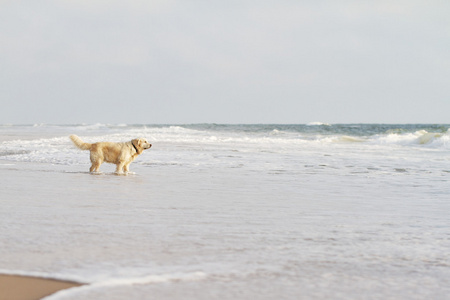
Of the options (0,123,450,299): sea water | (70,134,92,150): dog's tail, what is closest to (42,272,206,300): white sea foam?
(0,123,450,299): sea water

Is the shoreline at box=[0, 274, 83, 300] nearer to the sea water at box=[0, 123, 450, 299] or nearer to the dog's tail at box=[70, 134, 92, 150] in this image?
the sea water at box=[0, 123, 450, 299]

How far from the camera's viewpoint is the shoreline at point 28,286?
89.0 inches

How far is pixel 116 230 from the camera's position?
3.73 m

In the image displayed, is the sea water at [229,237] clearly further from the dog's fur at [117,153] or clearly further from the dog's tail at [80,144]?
the dog's tail at [80,144]

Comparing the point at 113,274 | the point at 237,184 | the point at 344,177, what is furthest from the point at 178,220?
the point at 344,177

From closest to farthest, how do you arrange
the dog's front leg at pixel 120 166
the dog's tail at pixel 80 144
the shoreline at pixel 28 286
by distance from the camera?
the shoreline at pixel 28 286, the dog's front leg at pixel 120 166, the dog's tail at pixel 80 144

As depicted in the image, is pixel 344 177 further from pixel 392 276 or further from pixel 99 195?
pixel 392 276

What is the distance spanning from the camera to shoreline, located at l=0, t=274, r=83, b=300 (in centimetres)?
226

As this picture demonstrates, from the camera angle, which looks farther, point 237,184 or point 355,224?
point 237,184

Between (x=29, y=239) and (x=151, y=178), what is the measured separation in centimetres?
434

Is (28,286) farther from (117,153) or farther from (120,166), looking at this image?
(117,153)

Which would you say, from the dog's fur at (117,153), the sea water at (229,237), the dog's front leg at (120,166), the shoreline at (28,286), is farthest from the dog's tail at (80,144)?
the shoreline at (28,286)

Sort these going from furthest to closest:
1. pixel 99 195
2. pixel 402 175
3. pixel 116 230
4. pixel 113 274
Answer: pixel 402 175, pixel 99 195, pixel 116 230, pixel 113 274

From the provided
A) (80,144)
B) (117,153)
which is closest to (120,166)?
(117,153)
